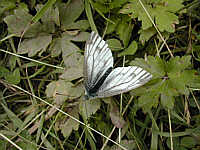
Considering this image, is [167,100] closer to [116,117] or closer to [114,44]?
[116,117]

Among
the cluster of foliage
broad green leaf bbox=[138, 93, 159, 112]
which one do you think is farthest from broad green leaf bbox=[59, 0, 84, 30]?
broad green leaf bbox=[138, 93, 159, 112]

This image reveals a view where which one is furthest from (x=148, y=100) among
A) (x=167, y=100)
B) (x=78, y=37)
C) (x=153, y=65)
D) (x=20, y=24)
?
(x=20, y=24)

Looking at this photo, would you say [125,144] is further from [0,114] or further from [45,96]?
[0,114]

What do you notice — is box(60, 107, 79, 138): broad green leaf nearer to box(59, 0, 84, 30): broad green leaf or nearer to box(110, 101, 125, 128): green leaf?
box(110, 101, 125, 128): green leaf

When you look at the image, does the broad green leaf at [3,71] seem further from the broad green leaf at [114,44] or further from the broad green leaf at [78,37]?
the broad green leaf at [114,44]

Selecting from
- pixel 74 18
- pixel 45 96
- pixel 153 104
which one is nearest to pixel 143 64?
pixel 153 104

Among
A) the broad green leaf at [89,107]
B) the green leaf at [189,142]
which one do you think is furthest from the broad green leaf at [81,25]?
the green leaf at [189,142]
